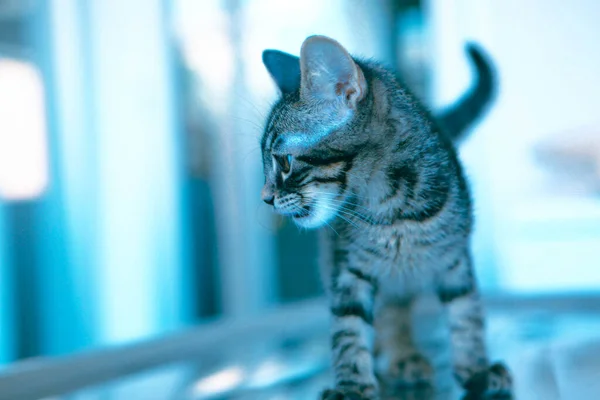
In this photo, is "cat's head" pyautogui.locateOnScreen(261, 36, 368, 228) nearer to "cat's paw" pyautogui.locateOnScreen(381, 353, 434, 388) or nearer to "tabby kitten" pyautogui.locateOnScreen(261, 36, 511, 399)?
"tabby kitten" pyautogui.locateOnScreen(261, 36, 511, 399)

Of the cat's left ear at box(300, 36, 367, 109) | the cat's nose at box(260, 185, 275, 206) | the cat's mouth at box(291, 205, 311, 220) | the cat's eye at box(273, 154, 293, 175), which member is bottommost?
the cat's mouth at box(291, 205, 311, 220)

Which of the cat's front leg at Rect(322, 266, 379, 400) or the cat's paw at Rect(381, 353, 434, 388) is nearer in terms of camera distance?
the cat's front leg at Rect(322, 266, 379, 400)

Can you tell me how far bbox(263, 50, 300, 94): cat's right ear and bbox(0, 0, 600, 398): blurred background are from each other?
324mm

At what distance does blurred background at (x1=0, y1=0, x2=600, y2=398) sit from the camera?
1.16 m

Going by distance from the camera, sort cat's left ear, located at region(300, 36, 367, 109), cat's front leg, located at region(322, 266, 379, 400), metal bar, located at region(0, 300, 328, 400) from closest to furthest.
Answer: cat's left ear, located at region(300, 36, 367, 109) → cat's front leg, located at region(322, 266, 379, 400) → metal bar, located at region(0, 300, 328, 400)

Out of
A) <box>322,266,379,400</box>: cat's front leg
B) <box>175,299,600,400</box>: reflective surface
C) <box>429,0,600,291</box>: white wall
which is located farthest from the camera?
<box>429,0,600,291</box>: white wall

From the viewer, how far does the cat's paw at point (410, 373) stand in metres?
0.81

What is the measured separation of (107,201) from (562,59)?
→ 41.4 inches

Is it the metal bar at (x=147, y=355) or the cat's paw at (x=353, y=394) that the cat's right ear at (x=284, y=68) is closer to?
the cat's paw at (x=353, y=394)

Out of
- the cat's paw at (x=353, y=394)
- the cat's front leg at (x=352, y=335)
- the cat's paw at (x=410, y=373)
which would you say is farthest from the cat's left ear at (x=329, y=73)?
the cat's paw at (x=410, y=373)

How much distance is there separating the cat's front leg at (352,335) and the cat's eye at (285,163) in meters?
0.15

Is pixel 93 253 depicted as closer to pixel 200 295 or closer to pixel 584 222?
pixel 200 295

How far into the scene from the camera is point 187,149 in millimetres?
1618

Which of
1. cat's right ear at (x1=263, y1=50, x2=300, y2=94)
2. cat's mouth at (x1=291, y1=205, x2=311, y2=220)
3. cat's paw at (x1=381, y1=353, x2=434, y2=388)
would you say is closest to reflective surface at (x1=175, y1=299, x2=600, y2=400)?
cat's paw at (x1=381, y1=353, x2=434, y2=388)
